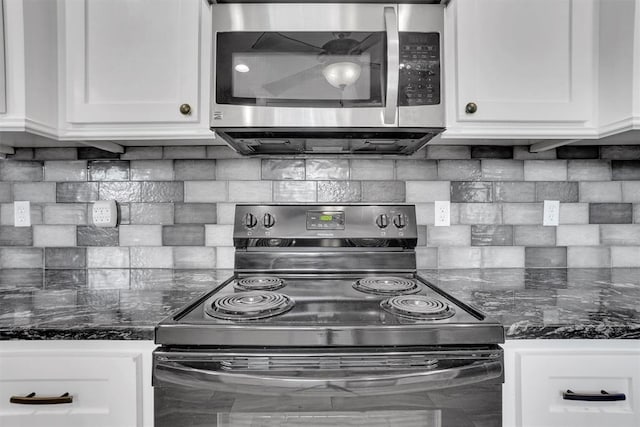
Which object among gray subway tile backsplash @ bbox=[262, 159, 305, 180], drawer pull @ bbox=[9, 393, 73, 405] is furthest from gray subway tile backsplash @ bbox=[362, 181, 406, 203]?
drawer pull @ bbox=[9, 393, 73, 405]

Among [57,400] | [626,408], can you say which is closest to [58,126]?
[57,400]

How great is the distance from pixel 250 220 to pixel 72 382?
2.48 ft

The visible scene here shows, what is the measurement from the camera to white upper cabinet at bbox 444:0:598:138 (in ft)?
4.30

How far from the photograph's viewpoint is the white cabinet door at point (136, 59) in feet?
4.30

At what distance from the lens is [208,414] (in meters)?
0.88

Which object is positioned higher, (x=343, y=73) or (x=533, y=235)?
(x=343, y=73)

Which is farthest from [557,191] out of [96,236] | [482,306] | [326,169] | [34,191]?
[34,191]

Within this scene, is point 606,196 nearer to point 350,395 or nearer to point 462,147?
point 462,147

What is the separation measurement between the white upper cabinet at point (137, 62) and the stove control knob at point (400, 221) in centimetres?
75

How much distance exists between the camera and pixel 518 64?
1316 millimetres

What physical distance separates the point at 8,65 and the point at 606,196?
2252 mm

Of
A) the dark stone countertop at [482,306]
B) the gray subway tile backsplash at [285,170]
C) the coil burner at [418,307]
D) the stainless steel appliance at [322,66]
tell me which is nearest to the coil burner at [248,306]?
the dark stone countertop at [482,306]

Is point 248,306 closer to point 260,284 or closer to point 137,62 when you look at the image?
point 260,284

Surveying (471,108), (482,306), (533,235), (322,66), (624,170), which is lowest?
(482,306)
